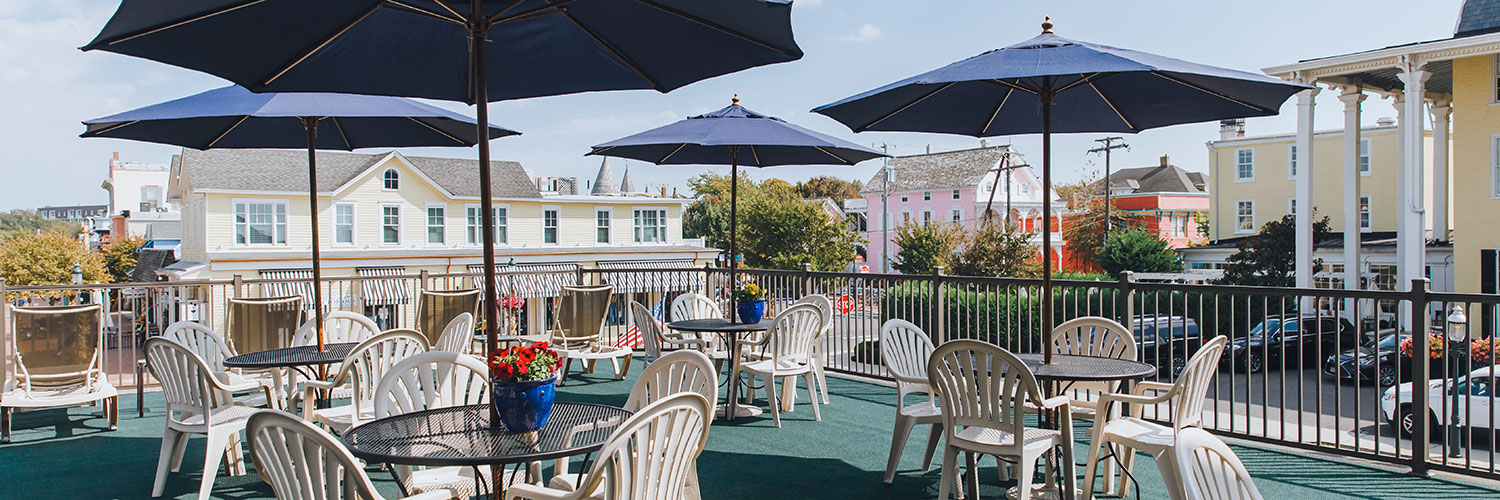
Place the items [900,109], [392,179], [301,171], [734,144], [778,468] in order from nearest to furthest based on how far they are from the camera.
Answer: [778,468] → [900,109] → [734,144] → [301,171] → [392,179]

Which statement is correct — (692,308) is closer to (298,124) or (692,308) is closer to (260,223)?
(298,124)

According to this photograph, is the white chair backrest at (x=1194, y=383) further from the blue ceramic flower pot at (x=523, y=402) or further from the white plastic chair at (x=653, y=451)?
the blue ceramic flower pot at (x=523, y=402)

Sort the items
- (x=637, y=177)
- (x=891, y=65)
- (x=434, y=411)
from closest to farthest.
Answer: (x=434, y=411)
(x=891, y=65)
(x=637, y=177)

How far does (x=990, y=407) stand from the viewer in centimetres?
382

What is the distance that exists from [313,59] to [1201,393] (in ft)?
13.7

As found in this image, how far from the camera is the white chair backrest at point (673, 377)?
3.40 m

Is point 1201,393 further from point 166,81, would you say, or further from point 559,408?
point 166,81

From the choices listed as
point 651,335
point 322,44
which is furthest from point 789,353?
point 322,44

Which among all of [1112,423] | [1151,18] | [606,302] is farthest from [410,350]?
[1151,18]

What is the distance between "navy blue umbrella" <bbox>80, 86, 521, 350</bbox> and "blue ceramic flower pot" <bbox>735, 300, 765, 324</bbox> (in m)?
2.03

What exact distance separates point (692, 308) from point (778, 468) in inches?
109

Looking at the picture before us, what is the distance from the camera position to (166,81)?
109 ft

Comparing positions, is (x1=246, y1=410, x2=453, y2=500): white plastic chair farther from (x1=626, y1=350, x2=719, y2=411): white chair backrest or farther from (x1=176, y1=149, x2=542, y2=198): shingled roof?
(x1=176, y1=149, x2=542, y2=198): shingled roof

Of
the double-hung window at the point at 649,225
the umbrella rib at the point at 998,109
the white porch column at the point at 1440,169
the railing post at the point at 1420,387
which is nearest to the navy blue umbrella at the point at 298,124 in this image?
the umbrella rib at the point at 998,109
